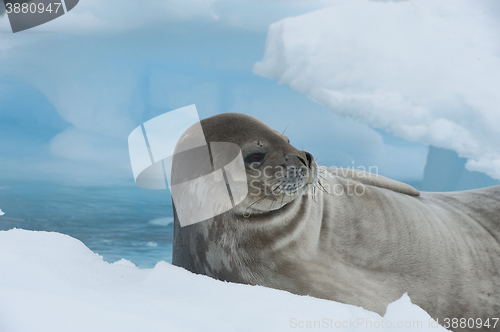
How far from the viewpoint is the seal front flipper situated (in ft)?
9.15

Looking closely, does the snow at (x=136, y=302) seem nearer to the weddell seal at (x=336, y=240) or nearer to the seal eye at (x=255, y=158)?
the weddell seal at (x=336, y=240)

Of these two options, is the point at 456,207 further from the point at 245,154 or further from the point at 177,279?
the point at 177,279

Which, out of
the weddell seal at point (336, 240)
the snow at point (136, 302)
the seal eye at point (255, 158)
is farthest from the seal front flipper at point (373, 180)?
the snow at point (136, 302)

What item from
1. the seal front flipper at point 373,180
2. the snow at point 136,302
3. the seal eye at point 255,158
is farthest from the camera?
the seal front flipper at point 373,180

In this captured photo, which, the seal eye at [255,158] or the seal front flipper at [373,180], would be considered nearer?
the seal eye at [255,158]

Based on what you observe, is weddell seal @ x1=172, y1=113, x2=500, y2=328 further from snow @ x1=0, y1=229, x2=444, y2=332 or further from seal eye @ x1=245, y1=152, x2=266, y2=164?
snow @ x1=0, y1=229, x2=444, y2=332

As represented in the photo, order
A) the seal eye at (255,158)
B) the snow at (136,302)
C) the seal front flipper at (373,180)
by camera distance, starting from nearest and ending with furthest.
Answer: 1. the snow at (136,302)
2. the seal eye at (255,158)
3. the seal front flipper at (373,180)

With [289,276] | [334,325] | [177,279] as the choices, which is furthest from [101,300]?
[289,276]

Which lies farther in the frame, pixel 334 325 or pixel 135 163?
pixel 135 163

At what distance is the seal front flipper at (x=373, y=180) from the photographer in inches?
110

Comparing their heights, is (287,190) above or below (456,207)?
above

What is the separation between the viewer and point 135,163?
7.83 ft

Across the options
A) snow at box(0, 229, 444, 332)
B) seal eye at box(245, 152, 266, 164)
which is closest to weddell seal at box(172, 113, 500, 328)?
seal eye at box(245, 152, 266, 164)

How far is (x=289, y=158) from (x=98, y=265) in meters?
1.21
